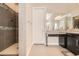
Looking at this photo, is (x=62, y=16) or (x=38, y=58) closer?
(x=38, y=58)

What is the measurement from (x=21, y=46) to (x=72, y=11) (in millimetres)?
5349

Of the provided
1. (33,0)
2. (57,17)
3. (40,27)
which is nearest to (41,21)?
(40,27)

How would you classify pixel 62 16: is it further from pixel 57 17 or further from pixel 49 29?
pixel 49 29

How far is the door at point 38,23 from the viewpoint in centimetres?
851

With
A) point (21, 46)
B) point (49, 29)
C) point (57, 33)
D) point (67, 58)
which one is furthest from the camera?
point (49, 29)

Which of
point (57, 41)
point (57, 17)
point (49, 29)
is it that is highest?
point (57, 17)

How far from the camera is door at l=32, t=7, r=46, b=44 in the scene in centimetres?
851

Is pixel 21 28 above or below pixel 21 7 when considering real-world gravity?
below

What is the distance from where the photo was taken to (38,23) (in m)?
8.52

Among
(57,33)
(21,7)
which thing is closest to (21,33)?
(21,7)

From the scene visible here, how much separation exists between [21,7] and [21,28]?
56 cm

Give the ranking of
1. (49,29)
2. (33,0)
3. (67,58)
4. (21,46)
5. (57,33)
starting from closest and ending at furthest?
(67,58), (33,0), (21,46), (57,33), (49,29)

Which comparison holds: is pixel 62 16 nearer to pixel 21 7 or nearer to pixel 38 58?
pixel 21 7

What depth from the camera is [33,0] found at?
1.00m
